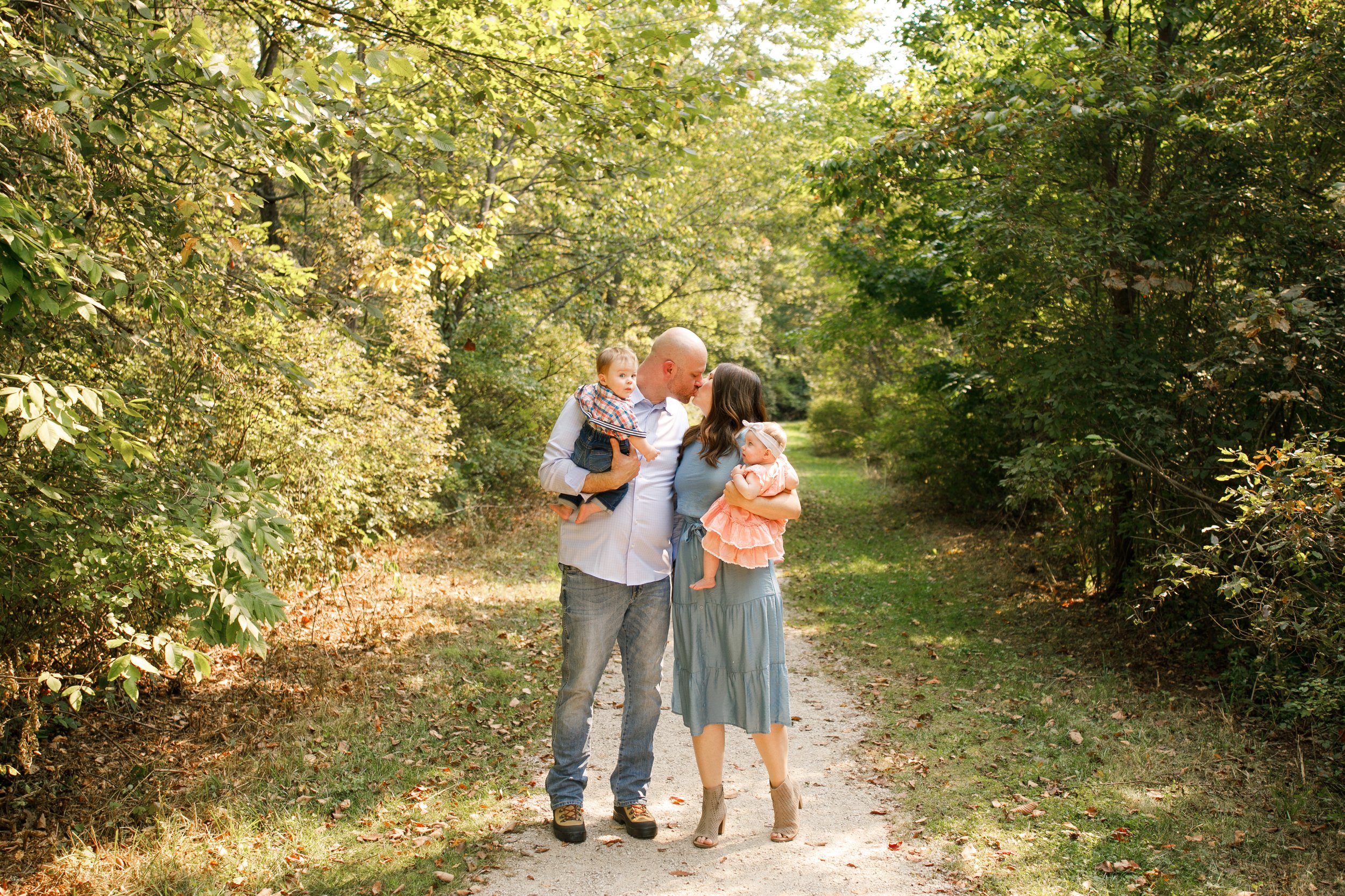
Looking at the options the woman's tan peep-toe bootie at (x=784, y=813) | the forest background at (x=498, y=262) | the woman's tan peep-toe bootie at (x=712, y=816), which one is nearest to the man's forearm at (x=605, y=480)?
the forest background at (x=498, y=262)

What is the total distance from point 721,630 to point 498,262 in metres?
10.2

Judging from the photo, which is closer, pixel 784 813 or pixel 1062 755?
pixel 784 813

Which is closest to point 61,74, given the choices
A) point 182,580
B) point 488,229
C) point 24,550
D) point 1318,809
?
point 182,580

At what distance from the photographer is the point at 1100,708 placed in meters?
6.19

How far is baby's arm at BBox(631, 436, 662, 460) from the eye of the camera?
405 centimetres

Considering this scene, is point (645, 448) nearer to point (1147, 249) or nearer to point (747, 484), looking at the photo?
point (747, 484)

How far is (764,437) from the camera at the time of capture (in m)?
4.04

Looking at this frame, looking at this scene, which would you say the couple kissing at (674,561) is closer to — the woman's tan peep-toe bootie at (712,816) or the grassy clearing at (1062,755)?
the woman's tan peep-toe bootie at (712,816)

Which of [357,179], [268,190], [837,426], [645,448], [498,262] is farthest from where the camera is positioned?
[837,426]

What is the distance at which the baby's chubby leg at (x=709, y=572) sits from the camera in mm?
4090

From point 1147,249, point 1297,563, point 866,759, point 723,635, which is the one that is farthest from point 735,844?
point 1147,249

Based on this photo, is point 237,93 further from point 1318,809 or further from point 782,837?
point 1318,809

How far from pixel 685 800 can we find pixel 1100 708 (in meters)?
3.08

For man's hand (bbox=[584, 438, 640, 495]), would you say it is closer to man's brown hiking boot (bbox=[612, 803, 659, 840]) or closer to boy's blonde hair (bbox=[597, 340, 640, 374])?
boy's blonde hair (bbox=[597, 340, 640, 374])
